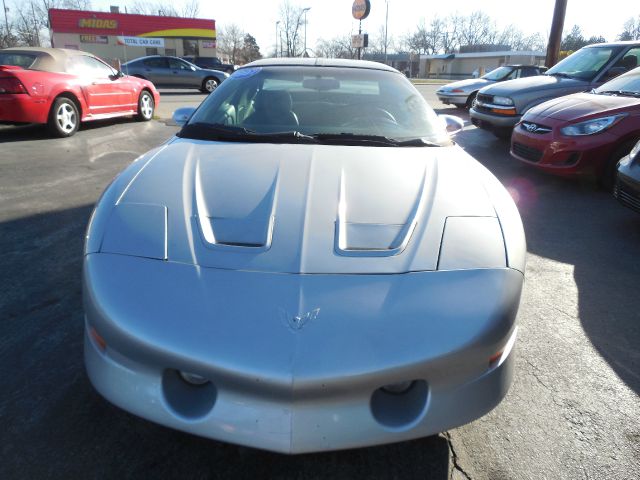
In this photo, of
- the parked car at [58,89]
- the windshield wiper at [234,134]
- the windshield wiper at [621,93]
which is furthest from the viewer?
the parked car at [58,89]

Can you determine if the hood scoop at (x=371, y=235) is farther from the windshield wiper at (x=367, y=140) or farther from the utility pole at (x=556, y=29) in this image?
the utility pole at (x=556, y=29)

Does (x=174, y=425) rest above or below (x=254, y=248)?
below

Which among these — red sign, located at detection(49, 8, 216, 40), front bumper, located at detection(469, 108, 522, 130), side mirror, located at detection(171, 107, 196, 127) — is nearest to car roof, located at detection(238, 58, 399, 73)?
side mirror, located at detection(171, 107, 196, 127)

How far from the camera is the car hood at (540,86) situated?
7031mm

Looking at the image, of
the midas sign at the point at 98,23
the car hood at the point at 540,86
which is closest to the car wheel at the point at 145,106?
the car hood at the point at 540,86

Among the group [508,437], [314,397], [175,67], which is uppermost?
[175,67]

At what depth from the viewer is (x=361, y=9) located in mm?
27422

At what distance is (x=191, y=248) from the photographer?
1.50 m

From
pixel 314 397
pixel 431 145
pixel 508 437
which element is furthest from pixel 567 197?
pixel 314 397

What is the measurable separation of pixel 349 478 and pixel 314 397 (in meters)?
0.53

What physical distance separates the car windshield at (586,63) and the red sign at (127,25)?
114 ft

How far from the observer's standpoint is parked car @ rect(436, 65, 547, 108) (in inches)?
459

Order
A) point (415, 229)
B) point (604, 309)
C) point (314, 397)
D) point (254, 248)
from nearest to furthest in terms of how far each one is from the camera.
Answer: point (314, 397) → point (254, 248) → point (415, 229) → point (604, 309)

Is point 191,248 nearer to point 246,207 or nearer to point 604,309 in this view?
point 246,207
